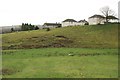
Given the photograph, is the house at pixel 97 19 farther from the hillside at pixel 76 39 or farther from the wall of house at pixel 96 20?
the hillside at pixel 76 39

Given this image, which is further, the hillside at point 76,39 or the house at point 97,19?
the house at point 97,19

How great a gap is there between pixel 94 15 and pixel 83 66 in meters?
108

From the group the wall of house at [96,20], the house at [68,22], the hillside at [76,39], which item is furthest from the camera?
the house at [68,22]

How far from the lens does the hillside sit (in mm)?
62281

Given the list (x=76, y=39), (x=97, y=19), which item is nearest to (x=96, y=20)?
(x=97, y=19)

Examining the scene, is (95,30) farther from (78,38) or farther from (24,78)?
(24,78)

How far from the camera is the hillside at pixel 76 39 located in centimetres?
6228

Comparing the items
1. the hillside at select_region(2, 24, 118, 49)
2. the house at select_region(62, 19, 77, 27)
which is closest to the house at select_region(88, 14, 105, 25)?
the house at select_region(62, 19, 77, 27)

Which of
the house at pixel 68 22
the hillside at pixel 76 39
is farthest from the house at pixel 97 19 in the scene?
the hillside at pixel 76 39

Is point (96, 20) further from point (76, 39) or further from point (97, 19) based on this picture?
point (76, 39)

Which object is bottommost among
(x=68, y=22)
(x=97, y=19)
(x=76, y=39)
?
(x=76, y=39)

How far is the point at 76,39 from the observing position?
2790 inches

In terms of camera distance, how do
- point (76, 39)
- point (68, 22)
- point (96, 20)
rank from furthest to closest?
point (68, 22) < point (96, 20) < point (76, 39)

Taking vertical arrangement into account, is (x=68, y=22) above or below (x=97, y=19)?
below
